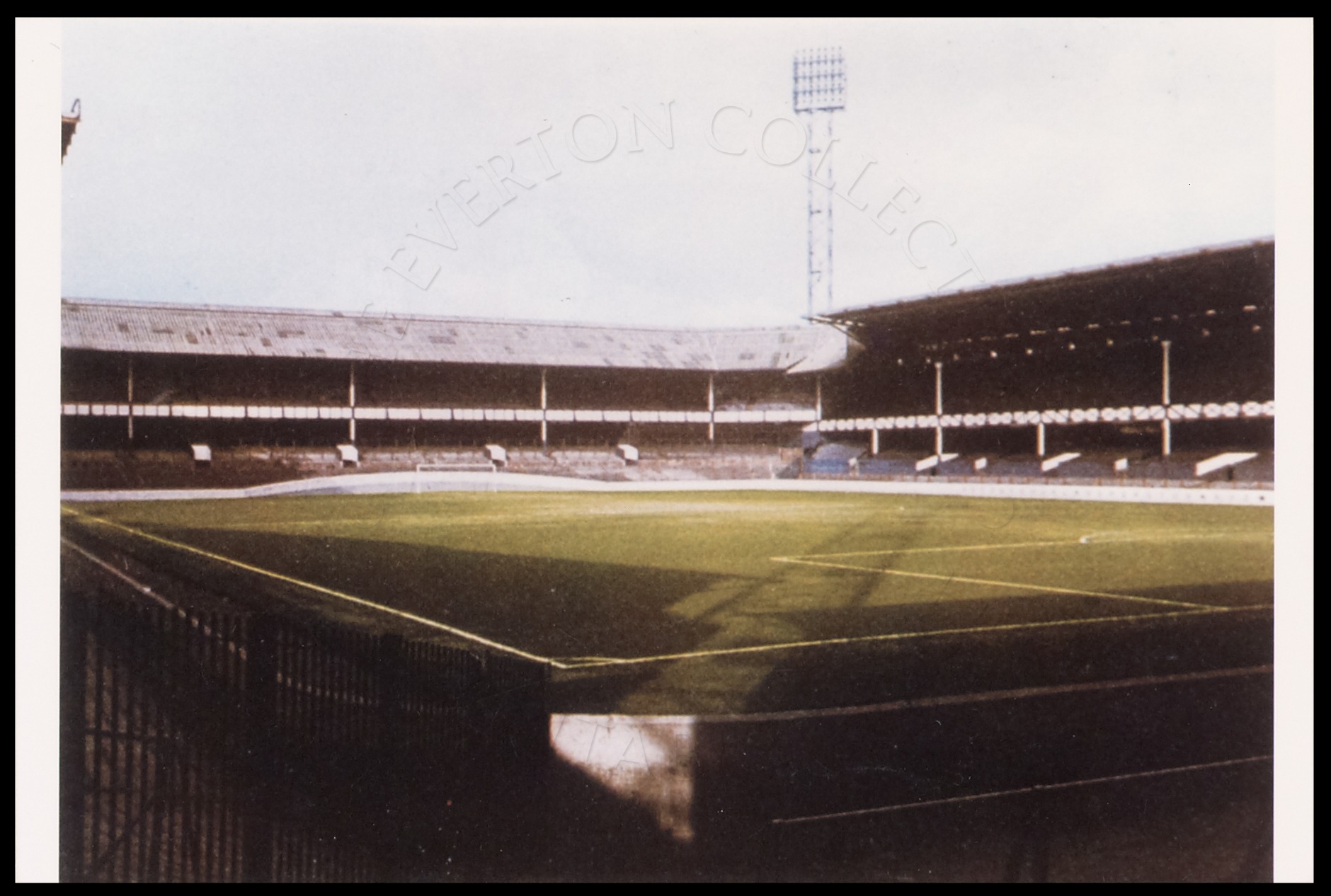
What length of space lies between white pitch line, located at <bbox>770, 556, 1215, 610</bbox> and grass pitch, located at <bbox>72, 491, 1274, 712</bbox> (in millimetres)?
44

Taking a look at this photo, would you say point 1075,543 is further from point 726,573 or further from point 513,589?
point 513,589

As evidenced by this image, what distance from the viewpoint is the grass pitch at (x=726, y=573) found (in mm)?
8203

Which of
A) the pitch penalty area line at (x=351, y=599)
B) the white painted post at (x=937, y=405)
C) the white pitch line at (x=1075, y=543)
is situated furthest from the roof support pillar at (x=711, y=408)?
the pitch penalty area line at (x=351, y=599)

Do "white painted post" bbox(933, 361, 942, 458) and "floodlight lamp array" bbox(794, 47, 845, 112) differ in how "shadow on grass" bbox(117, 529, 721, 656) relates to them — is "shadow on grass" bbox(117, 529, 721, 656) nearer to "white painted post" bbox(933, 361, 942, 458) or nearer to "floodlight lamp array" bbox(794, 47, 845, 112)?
"floodlight lamp array" bbox(794, 47, 845, 112)

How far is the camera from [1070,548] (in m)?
16.3

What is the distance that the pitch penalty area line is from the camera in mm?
7664

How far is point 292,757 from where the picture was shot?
18.4 feet

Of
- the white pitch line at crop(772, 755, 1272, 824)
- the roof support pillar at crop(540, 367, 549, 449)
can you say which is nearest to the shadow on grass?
the white pitch line at crop(772, 755, 1272, 824)

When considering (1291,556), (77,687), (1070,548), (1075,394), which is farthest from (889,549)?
(1075,394)

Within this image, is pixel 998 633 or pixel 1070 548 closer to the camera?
pixel 998 633

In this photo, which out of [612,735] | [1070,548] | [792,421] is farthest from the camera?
[792,421]

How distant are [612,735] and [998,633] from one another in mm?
4606
